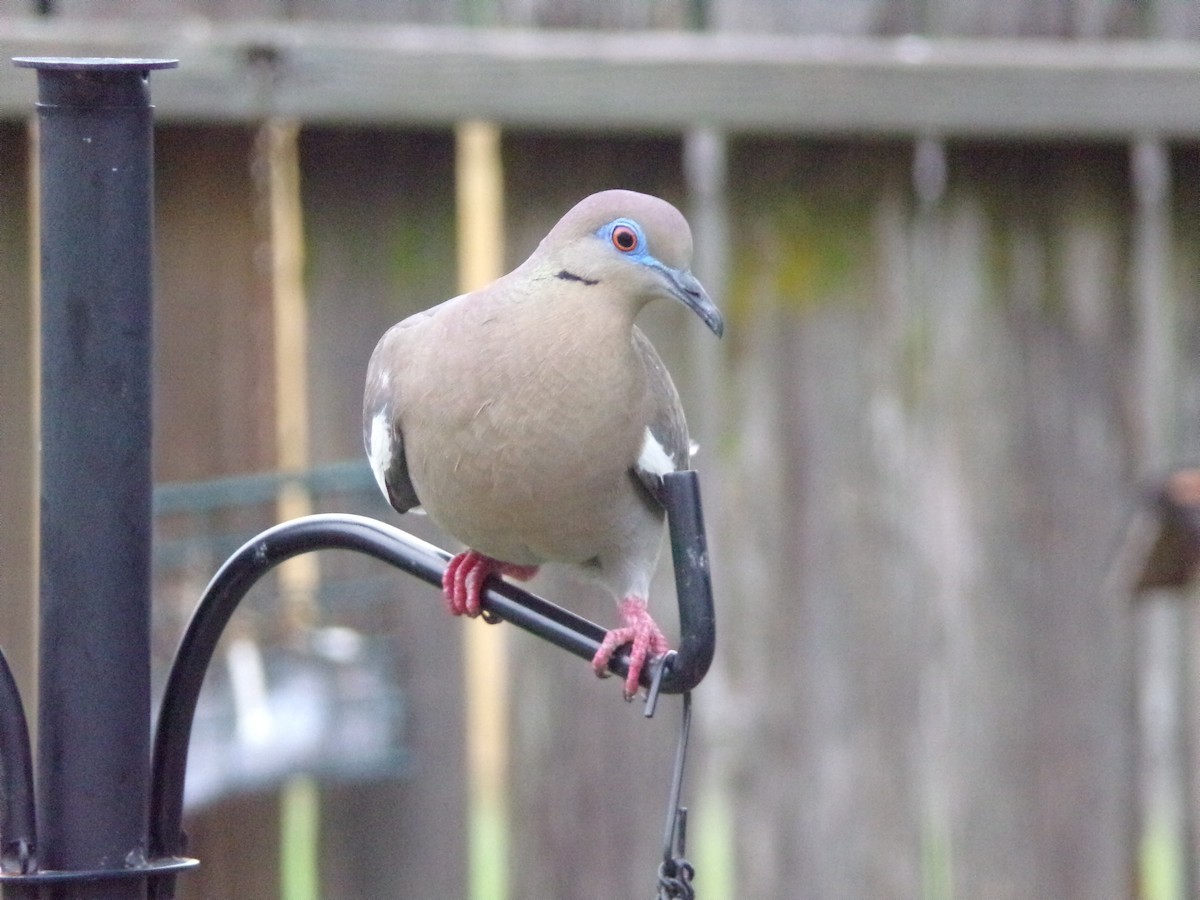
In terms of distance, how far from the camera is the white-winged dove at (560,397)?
225 centimetres

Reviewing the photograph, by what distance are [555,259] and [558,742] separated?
1492 millimetres

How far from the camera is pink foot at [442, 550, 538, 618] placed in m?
2.47

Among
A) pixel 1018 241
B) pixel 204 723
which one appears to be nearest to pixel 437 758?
pixel 204 723

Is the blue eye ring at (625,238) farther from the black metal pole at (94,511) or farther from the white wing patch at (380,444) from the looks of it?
the black metal pole at (94,511)

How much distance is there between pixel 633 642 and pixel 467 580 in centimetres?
30

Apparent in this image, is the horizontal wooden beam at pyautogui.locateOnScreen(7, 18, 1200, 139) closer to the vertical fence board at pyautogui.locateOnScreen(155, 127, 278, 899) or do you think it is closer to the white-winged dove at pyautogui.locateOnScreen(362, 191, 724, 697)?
the vertical fence board at pyautogui.locateOnScreen(155, 127, 278, 899)

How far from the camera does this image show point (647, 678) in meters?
2.19

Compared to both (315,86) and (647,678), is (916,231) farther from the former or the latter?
(647,678)

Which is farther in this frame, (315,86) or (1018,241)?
(1018,241)

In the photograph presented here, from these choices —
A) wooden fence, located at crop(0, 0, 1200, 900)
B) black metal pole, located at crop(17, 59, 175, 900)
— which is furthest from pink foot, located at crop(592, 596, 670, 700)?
wooden fence, located at crop(0, 0, 1200, 900)

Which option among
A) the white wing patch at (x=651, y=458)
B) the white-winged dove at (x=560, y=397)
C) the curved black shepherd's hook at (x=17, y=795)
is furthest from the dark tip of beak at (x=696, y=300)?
the curved black shepherd's hook at (x=17, y=795)

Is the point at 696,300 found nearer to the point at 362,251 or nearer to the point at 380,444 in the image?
the point at 380,444

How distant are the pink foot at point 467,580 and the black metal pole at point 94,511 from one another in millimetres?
751

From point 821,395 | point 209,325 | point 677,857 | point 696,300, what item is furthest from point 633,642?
point 209,325
